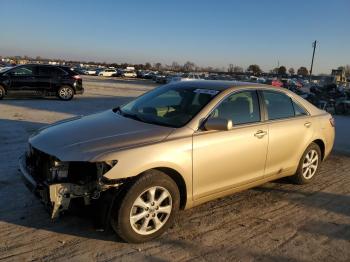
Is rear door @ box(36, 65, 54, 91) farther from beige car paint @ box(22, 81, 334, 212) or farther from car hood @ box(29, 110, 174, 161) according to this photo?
car hood @ box(29, 110, 174, 161)

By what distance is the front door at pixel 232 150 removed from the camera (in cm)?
433

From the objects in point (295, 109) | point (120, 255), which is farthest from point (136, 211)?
point (295, 109)

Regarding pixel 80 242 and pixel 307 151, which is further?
pixel 307 151

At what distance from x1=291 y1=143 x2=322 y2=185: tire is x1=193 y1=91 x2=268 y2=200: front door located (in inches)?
43.2

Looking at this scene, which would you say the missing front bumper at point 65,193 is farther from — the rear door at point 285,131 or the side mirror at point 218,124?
the rear door at point 285,131

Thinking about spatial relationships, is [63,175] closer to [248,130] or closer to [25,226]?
[25,226]

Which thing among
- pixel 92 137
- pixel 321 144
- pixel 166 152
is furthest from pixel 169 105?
pixel 321 144

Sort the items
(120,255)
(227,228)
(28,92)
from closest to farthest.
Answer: (120,255) < (227,228) < (28,92)

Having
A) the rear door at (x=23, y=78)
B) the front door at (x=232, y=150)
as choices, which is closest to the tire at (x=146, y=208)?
the front door at (x=232, y=150)

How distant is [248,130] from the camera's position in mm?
4867

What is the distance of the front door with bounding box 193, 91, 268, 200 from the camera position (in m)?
4.33

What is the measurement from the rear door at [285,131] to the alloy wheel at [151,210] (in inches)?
68.6

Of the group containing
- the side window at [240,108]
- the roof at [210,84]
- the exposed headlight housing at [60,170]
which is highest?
the roof at [210,84]

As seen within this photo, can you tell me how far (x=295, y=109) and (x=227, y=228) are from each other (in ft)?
7.65
